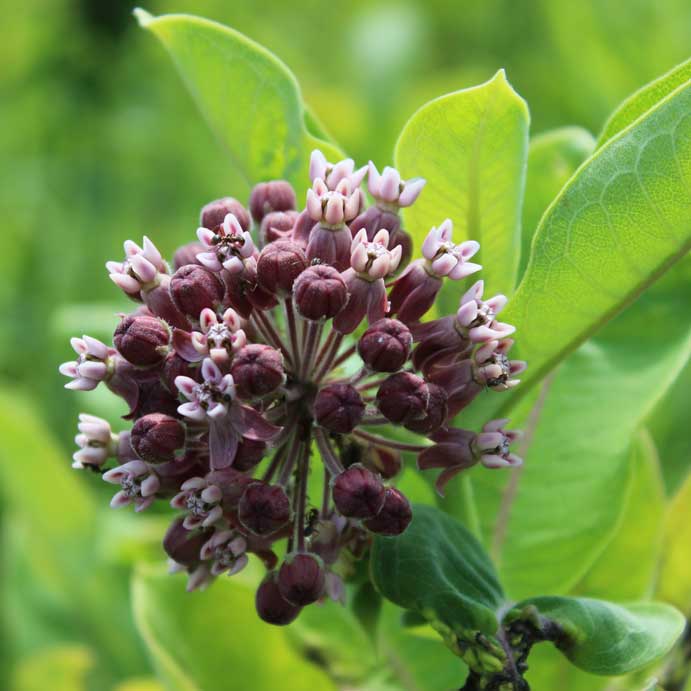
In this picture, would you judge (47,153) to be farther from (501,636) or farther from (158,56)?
(501,636)

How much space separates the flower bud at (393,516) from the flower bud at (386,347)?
7.7 inches

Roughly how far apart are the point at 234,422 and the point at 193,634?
93 cm

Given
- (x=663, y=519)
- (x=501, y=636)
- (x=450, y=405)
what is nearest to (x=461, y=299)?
(x=450, y=405)

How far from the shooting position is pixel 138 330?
1.70 metres

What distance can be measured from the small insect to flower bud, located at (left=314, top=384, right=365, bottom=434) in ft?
0.61

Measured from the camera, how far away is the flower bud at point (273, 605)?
172 cm

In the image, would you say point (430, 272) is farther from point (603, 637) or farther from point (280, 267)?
point (603, 637)

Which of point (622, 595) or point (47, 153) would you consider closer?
point (622, 595)

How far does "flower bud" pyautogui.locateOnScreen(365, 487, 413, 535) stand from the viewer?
5.29 feet

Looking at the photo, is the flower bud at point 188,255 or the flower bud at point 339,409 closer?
the flower bud at point 339,409

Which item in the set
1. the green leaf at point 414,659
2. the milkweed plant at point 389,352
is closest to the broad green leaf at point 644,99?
the milkweed plant at point 389,352

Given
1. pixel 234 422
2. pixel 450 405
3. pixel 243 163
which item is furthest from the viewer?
pixel 243 163

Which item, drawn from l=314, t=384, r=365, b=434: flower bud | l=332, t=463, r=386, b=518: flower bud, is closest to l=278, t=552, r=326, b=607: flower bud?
l=332, t=463, r=386, b=518: flower bud

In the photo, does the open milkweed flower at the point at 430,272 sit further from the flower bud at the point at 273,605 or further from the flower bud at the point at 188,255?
the flower bud at the point at 273,605
